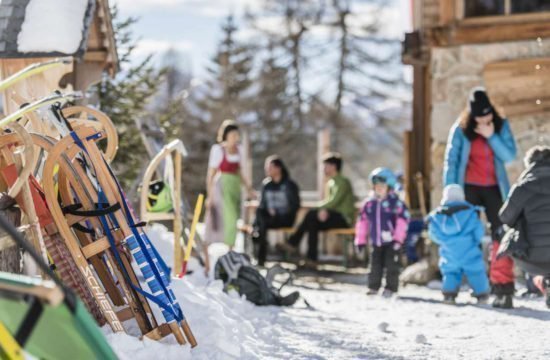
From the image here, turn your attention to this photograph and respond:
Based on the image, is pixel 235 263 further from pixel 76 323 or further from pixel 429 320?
pixel 76 323

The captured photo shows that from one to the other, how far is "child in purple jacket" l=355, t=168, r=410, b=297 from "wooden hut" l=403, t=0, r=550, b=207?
1.55 metres

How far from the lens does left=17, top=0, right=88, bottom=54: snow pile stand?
760 cm

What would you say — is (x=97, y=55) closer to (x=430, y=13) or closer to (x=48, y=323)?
(x=430, y=13)

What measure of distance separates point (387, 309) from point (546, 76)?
11.2ft

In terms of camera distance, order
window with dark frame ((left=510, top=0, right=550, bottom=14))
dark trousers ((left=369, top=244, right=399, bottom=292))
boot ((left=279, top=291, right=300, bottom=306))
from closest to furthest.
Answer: boot ((left=279, top=291, right=300, bottom=306)), dark trousers ((left=369, top=244, right=399, bottom=292)), window with dark frame ((left=510, top=0, right=550, bottom=14))

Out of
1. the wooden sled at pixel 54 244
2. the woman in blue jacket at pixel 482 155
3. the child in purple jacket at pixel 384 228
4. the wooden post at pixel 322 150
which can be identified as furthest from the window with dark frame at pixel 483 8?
the wooden sled at pixel 54 244

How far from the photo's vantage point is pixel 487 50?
32.5 feet

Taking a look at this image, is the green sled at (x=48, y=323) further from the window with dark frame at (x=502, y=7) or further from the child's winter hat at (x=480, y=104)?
the window with dark frame at (x=502, y=7)

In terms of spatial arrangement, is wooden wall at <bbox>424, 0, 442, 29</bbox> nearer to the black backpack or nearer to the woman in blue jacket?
the woman in blue jacket

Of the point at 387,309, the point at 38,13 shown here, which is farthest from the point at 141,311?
the point at 38,13

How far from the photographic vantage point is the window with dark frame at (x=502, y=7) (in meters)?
10.0

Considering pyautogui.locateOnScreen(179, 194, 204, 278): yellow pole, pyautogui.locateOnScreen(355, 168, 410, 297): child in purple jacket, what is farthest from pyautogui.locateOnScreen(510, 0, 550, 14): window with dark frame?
pyautogui.locateOnScreen(179, 194, 204, 278): yellow pole

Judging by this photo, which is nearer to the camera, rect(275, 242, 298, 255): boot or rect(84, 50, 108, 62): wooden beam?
rect(84, 50, 108, 62): wooden beam

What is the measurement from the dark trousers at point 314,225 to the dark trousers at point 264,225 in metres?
0.23
